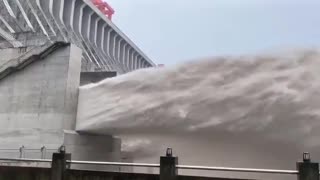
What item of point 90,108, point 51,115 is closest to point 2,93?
→ point 51,115

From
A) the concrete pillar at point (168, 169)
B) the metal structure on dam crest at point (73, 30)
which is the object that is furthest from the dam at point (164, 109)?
the metal structure on dam crest at point (73, 30)

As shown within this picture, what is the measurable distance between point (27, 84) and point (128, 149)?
276 inches

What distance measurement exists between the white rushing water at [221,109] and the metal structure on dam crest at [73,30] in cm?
1028

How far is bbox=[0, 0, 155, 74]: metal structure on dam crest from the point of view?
4262 centimetres

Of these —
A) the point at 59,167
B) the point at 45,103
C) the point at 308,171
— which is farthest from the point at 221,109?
the point at 45,103

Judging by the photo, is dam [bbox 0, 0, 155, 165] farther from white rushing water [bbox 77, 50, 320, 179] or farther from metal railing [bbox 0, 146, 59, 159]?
white rushing water [bbox 77, 50, 320, 179]

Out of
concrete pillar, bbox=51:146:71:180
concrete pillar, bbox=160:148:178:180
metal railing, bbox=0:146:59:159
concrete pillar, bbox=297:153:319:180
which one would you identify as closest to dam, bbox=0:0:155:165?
metal railing, bbox=0:146:59:159

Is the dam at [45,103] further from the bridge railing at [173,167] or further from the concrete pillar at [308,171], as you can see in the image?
the concrete pillar at [308,171]

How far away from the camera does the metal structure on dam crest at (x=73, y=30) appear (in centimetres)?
4262

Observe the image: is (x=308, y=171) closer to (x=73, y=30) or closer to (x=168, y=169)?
(x=168, y=169)

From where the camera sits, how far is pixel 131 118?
2295 centimetres

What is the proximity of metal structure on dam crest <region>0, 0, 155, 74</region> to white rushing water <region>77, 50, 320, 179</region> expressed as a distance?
405 inches

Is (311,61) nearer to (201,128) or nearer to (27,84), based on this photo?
(201,128)

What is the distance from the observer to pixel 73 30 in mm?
66500
